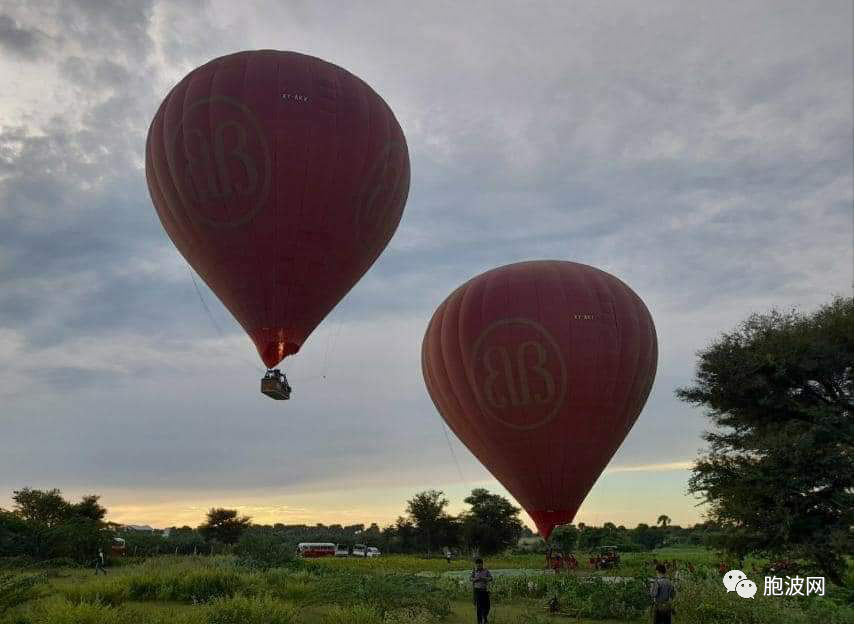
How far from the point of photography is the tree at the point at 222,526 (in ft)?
235

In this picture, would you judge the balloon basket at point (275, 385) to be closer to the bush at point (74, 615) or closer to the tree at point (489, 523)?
the bush at point (74, 615)

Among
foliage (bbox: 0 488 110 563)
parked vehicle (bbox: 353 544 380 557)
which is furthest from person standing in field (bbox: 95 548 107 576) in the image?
parked vehicle (bbox: 353 544 380 557)

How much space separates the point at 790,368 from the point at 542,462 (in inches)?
375

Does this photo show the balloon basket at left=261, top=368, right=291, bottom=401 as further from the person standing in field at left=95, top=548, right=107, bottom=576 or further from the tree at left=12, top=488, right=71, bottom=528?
the tree at left=12, top=488, right=71, bottom=528

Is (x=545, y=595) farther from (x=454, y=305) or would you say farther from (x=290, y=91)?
(x=290, y=91)

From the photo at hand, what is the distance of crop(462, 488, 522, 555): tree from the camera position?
65.3 metres

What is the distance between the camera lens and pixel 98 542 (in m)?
40.8

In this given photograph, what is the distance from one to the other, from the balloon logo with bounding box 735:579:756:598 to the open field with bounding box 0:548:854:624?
1.62 feet

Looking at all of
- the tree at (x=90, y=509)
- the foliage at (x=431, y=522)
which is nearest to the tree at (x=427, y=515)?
the foliage at (x=431, y=522)

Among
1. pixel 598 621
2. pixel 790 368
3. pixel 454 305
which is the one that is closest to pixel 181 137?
pixel 454 305

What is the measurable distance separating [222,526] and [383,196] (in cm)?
5656

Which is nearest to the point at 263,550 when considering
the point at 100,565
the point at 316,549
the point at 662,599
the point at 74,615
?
the point at 100,565

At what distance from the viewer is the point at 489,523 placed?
68312 mm

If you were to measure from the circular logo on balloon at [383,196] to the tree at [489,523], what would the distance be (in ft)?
147
